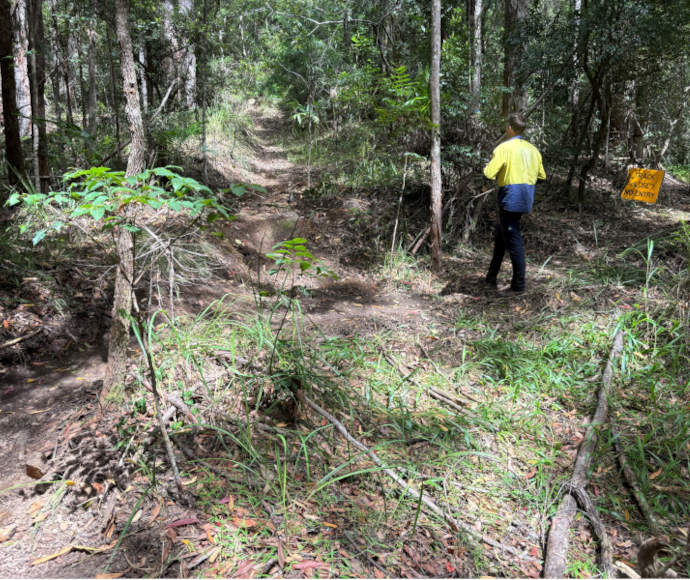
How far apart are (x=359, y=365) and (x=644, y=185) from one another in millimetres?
4679

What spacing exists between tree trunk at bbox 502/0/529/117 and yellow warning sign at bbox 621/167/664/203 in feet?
7.38

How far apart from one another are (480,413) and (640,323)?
5.81 ft

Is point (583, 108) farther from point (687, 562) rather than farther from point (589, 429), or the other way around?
point (687, 562)

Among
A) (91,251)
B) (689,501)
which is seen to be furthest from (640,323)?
(91,251)

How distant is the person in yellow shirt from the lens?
4.39m

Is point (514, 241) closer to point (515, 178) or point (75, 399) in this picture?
point (515, 178)

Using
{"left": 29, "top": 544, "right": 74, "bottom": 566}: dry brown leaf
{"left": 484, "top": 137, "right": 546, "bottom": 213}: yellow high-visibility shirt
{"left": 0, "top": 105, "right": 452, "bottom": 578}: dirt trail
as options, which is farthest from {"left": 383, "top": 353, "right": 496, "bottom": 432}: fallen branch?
{"left": 484, "top": 137, "right": 546, "bottom": 213}: yellow high-visibility shirt

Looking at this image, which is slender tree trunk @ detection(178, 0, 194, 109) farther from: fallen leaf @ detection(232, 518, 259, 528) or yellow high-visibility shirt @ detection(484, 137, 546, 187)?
fallen leaf @ detection(232, 518, 259, 528)

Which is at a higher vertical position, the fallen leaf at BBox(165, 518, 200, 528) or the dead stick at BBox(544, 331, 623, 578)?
the fallen leaf at BBox(165, 518, 200, 528)

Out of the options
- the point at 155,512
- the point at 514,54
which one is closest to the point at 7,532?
the point at 155,512

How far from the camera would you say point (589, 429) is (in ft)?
9.07

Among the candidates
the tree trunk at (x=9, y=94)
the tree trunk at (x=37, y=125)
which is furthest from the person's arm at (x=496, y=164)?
the tree trunk at (x=9, y=94)

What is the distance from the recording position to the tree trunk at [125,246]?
7.70 ft

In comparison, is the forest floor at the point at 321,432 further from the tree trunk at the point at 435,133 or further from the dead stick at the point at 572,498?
the tree trunk at the point at 435,133
